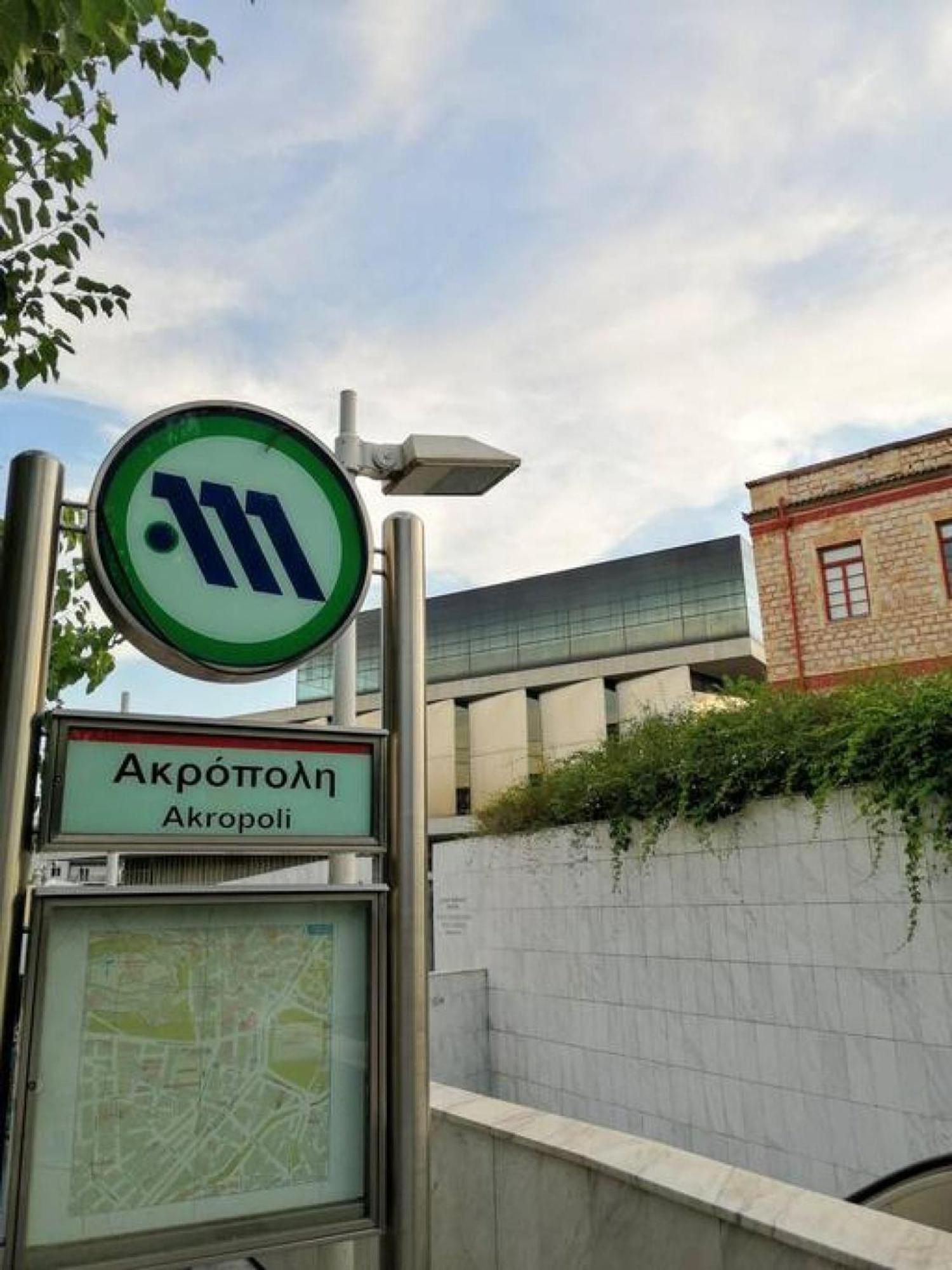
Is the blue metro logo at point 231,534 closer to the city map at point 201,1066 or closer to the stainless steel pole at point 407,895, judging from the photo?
the stainless steel pole at point 407,895

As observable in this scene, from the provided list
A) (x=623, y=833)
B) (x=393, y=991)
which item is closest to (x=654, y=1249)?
(x=393, y=991)

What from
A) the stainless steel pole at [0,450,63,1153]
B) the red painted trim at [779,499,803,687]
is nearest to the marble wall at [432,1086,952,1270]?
the stainless steel pole at [0,450,63,1153]

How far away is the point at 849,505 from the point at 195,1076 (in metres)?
18.5

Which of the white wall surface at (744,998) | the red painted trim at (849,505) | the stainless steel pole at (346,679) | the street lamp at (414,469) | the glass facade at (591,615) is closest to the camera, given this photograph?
the street lamp at (414,469)

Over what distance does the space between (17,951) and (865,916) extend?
22.3 ft

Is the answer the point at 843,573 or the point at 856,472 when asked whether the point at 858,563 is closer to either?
the point at 843,573

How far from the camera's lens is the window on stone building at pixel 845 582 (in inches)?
710

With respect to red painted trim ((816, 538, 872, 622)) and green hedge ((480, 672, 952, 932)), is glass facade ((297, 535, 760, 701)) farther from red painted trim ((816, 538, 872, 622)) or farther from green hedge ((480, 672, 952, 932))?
green hedge ((480, 672, 952, 932))

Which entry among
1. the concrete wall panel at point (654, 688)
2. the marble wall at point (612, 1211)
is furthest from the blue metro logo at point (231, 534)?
the concrete wall panel at point (654, 688)

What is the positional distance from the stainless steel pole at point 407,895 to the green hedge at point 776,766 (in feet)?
17.5

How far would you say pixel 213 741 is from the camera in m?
2.52

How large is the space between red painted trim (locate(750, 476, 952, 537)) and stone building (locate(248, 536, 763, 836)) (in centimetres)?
1245

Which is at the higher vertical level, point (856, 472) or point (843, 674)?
point (856, 472)

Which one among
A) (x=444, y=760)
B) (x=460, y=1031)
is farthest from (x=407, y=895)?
(x=444, y=760)
